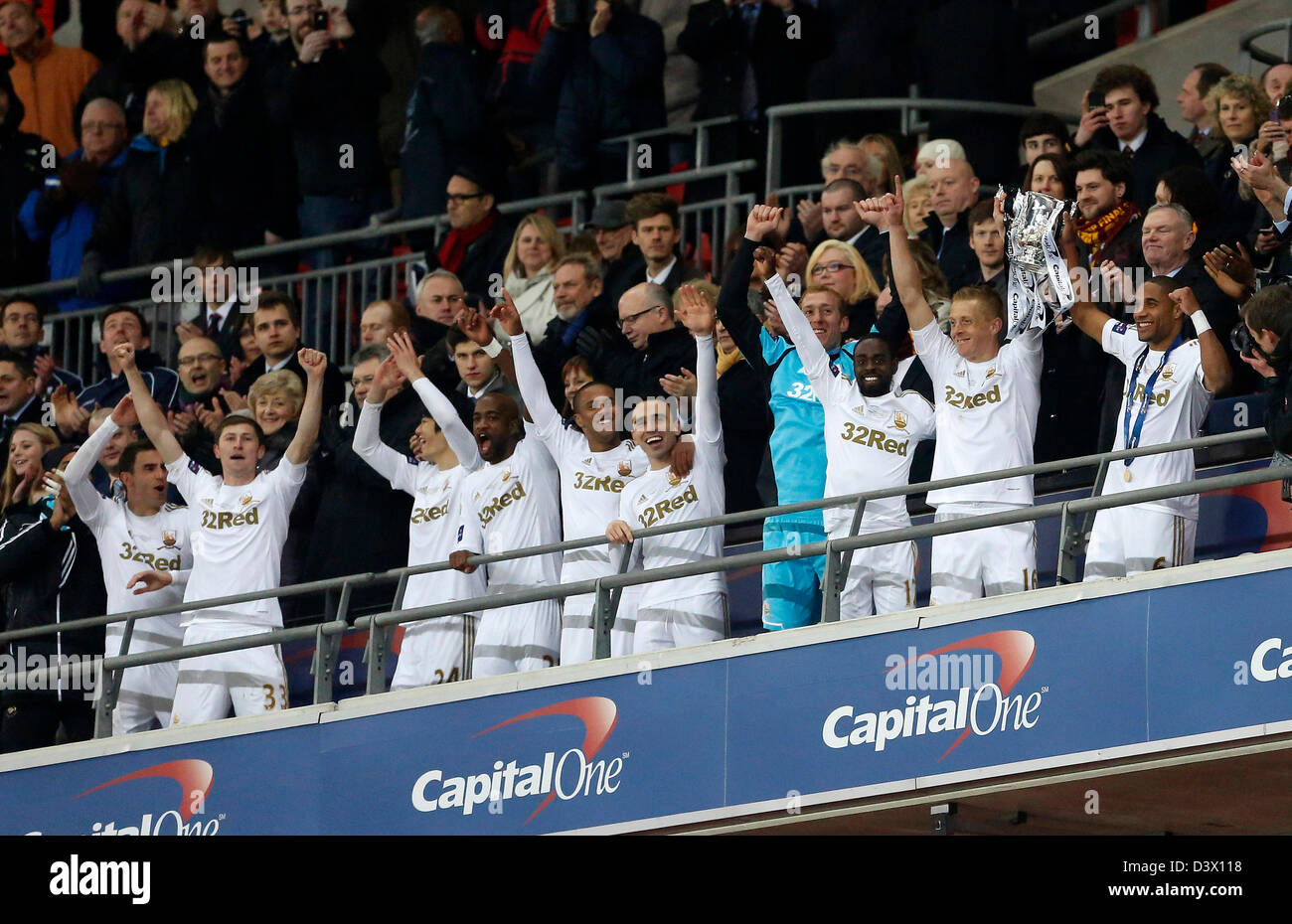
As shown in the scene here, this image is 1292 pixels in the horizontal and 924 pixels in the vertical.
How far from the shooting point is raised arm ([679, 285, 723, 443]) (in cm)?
1112

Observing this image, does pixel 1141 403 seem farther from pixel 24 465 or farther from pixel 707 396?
pixel 24 465

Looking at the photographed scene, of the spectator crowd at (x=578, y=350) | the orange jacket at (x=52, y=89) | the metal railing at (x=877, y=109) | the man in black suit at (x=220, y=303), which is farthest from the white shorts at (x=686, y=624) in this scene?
the orange jacket at (x=52, y=89)

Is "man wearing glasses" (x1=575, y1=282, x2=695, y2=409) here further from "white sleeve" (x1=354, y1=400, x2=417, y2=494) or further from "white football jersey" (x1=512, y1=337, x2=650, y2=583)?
"white sleeve" (x1=354, y1=400, x2=417, y2=494)

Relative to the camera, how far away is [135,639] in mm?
12664

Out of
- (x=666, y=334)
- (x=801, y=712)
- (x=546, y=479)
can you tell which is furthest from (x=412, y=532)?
(x=801, y=712)

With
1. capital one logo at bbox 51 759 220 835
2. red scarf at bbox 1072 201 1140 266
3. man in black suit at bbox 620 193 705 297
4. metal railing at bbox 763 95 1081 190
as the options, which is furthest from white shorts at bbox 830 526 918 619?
metal railing at bbox 763 95 1081 190

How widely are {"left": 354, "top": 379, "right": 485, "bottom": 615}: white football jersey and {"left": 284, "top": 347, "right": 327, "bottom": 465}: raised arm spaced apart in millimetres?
224

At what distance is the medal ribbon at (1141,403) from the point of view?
10.1 meters

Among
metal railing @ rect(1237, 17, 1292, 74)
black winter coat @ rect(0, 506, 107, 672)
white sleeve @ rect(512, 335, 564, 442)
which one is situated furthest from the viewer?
metal railing @ rect(1237, 17, 1292, 74)

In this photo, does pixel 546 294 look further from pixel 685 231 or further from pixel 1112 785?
pixel 1112 785

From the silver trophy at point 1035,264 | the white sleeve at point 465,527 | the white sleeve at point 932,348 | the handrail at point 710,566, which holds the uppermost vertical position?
the silver trophy at point 1035,264

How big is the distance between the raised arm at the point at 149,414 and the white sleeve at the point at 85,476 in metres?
0.19

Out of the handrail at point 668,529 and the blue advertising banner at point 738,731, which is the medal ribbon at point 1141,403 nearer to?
the handrail at point 668,529

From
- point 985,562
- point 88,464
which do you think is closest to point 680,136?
point 88,464
